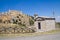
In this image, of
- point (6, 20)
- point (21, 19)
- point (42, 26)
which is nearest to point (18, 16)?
point (21, 19)

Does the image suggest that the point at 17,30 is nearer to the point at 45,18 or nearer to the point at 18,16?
the point at 18,16

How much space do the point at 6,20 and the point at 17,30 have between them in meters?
4.89

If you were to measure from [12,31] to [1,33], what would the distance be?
2074 mm

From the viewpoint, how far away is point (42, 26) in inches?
1396

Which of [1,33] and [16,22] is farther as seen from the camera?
[16,22]

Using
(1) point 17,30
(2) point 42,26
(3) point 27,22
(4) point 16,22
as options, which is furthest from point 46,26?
(1) point 17,30

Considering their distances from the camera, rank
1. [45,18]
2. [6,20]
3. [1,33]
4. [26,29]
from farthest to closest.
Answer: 1. [45,18]
2. [6,20]
3. [26,29]
4. [1,33]

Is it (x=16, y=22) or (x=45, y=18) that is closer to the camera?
(x=16, y=22)

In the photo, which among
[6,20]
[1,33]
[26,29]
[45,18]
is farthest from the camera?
[45,18]

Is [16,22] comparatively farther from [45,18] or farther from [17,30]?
[45,18]

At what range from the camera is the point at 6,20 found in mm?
27094

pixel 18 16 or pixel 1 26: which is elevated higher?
pixel 18 16

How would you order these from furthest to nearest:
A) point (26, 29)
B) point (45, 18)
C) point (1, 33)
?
1. point (45, 18)
2. point (26, 29)
3. point (1, 33)

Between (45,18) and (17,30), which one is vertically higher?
(45,18)
